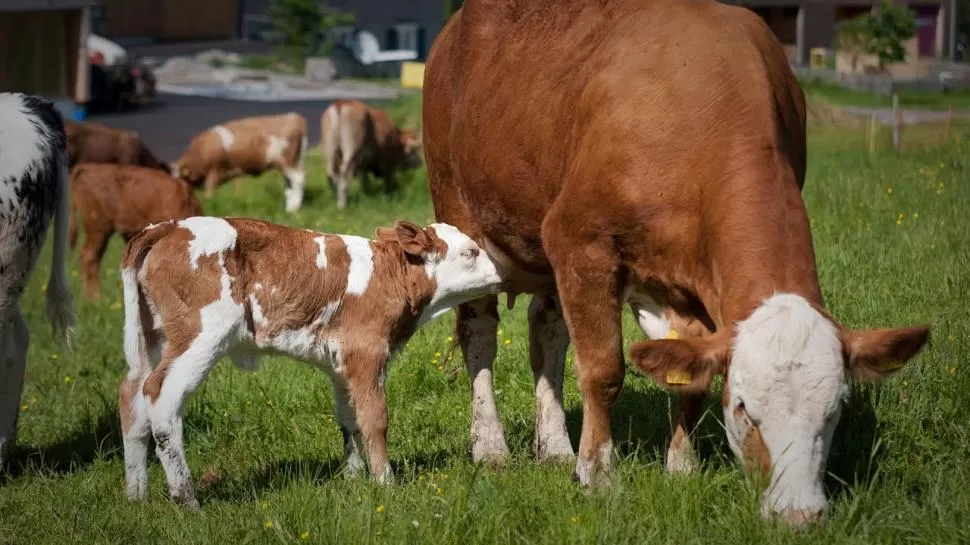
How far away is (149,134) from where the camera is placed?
27.6 m

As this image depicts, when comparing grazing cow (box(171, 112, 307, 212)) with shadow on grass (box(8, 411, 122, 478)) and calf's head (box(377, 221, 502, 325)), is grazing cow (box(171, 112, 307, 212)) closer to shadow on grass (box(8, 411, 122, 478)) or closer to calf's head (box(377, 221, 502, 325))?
shadow on grass (box(8, 411, 122, 478))

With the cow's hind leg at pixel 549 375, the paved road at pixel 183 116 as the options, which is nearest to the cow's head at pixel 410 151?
the paved road at pixel 183 116

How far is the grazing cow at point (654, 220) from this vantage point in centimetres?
466

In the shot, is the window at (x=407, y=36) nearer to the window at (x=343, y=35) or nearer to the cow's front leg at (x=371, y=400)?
the window at (x=343, y=35)

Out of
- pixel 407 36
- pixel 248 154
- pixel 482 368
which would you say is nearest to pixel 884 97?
pixel 248 154

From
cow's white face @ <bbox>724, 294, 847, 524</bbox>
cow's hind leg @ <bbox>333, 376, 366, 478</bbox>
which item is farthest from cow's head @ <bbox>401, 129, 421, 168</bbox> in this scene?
cow's white face @ <bbox>724, 294, 847, 524</bbox>

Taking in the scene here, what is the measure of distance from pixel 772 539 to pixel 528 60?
2756 millimetres

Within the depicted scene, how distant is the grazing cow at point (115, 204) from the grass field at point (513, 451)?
149 inches

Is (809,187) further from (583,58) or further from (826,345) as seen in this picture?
(826,345)

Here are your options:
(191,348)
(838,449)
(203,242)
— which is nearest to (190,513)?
(191,348)

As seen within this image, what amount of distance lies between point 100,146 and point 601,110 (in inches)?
563

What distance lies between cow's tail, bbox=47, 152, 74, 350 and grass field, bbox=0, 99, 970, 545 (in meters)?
0.68

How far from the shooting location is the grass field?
511 centimetres

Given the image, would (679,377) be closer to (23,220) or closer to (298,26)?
(23,220)
